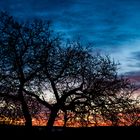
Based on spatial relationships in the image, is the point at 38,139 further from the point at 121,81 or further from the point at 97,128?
the point at 121,81

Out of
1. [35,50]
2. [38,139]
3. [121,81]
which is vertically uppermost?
[35,50]

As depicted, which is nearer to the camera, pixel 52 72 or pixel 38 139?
pixel 38 139

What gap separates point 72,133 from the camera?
18.9 meters

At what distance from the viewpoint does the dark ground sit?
18219 mm

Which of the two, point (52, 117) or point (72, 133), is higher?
point (52, 117)

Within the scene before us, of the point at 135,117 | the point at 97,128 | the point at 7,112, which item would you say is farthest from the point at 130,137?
the point at 7,112

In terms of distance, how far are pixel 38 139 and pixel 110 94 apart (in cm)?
1100

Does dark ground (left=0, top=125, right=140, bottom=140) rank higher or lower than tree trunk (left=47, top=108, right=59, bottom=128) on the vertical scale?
lower

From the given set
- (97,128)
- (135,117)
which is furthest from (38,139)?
(135,117)

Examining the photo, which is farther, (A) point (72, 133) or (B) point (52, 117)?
(B) point (52, 117)

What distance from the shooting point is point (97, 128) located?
18656mm

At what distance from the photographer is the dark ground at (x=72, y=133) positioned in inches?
717

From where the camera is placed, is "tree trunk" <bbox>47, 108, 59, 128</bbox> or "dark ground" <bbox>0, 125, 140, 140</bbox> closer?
"dark ground" <bbox>0, 125, 140, 140</bbox>

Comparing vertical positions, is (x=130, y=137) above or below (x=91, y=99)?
below
